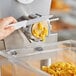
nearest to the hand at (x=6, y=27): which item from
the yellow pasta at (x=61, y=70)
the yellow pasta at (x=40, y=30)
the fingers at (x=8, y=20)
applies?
the fingers at (x=8, y=20)

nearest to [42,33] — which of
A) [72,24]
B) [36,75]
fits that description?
[36,75]

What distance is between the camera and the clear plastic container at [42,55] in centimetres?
104

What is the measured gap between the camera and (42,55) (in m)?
1.18

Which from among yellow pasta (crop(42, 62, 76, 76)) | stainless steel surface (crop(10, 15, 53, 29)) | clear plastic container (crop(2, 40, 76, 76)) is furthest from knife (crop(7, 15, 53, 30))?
yellow pasta (crop(42, 62, 76, 76))

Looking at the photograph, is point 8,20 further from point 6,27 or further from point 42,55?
point 42,55

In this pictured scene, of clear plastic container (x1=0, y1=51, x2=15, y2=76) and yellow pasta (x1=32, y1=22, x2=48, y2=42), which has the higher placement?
yellow pasta (x1=32, y1=22, x2=48, y2=42)

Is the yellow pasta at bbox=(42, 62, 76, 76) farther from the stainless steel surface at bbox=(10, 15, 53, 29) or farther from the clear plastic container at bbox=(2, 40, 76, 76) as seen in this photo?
the stainless steel surface at bbox=(10, 15, 53, 29)

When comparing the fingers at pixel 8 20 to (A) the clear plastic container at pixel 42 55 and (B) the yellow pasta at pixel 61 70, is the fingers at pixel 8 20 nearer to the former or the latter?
(A) the clear plastic container at pixel 42 55

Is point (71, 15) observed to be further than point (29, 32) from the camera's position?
Yes

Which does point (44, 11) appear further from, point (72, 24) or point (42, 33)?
point (72, 24)

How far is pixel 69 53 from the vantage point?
125cm

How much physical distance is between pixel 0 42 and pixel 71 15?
126 cm

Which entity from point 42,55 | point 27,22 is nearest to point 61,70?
point 42,55

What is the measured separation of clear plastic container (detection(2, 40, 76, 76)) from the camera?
104cm
